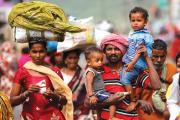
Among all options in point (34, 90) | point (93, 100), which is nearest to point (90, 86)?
point (93, 100)

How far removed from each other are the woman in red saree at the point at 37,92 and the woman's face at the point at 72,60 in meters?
1.62

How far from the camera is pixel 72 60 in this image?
34.8 feet

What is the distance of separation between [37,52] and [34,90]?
49 cm

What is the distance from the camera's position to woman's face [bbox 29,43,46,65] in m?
8.83

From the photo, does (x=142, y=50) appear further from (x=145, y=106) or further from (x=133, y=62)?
(x=145, y=106)

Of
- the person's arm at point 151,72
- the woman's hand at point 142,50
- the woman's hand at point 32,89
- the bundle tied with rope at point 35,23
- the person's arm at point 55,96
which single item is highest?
→ the bundle tied with rope at point 35,23

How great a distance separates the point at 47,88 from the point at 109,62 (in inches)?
28.2

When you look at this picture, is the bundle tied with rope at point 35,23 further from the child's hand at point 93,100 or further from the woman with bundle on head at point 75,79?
the woman with bundle on head at point 75,79

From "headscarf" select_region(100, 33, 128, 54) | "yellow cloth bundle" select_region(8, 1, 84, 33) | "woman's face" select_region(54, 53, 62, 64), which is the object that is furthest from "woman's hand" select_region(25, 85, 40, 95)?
"woman's face" select_region(54, 53, 62, 64)

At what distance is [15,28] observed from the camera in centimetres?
885

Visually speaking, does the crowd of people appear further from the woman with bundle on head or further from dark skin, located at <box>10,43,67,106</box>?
the woman with bundle on head

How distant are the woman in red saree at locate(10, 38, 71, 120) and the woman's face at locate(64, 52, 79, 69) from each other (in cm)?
162

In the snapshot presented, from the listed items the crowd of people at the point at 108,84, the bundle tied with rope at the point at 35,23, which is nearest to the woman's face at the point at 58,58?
the crowd of people at the point at 108,84

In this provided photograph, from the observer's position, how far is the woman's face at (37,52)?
883cm
